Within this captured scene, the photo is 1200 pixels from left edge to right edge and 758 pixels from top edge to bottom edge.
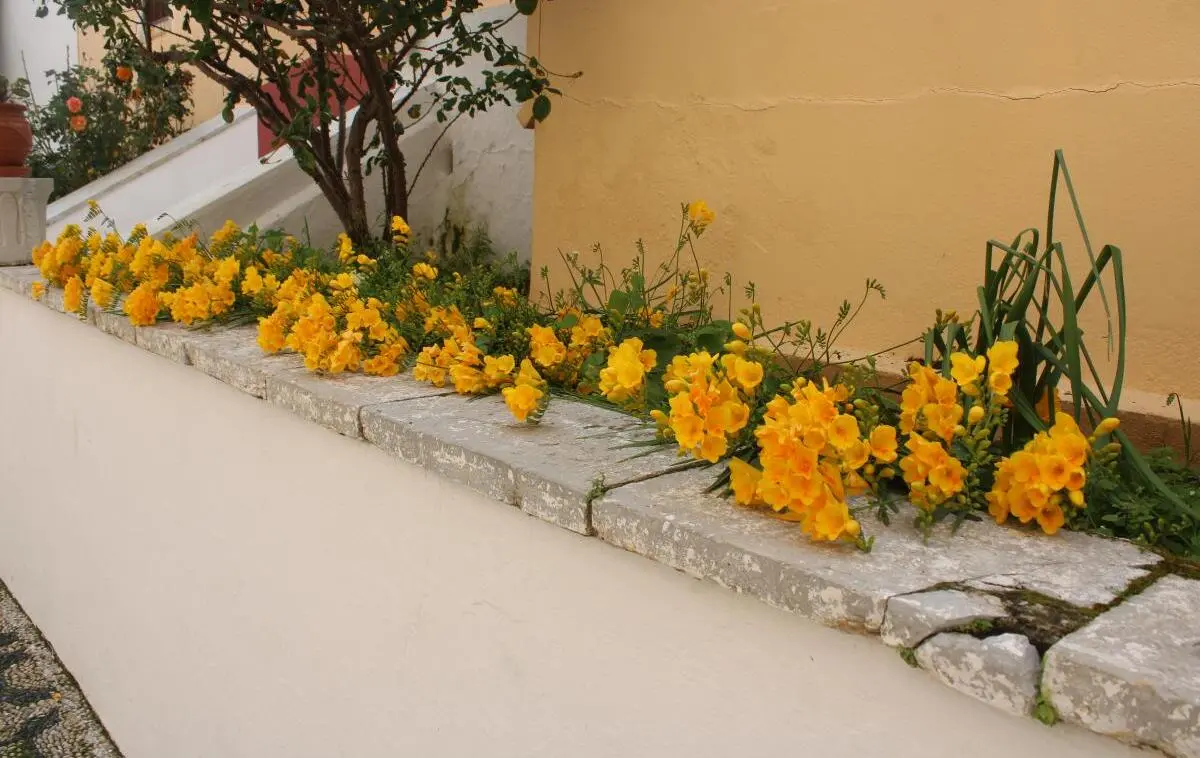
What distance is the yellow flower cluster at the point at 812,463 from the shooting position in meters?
1.44

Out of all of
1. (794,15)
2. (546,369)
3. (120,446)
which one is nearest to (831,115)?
(794,15)

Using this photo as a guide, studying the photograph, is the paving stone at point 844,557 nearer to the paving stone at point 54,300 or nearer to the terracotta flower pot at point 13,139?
the paving stone at point 54,300

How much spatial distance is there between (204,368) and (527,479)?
1495 millimetres

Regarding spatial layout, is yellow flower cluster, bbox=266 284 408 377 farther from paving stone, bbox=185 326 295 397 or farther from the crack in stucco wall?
the crack in stucco wall

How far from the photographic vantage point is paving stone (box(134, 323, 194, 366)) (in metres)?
3.01

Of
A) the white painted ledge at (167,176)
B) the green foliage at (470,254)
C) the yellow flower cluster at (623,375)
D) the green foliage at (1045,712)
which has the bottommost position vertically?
the green foliage at (1045,712)

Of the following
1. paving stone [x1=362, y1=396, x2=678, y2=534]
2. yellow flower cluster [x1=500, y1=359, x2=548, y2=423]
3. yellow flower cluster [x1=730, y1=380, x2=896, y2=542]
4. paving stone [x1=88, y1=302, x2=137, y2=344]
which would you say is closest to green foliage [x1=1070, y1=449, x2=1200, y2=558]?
yellow flower cluster [x1=730, y1=380, x2=896, y2=542]

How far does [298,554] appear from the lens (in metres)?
2.62

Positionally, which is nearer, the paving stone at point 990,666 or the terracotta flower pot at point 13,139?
the paving stone at point 990,666

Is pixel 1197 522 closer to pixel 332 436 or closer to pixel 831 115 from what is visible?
pixel 831 115

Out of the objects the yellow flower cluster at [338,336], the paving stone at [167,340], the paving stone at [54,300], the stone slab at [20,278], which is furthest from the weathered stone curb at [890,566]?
the stone slab at [20,278]

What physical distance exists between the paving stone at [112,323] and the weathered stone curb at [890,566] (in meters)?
1.40

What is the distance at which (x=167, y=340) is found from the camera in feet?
10.1

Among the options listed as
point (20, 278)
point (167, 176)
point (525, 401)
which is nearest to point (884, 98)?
point (525, 401)
